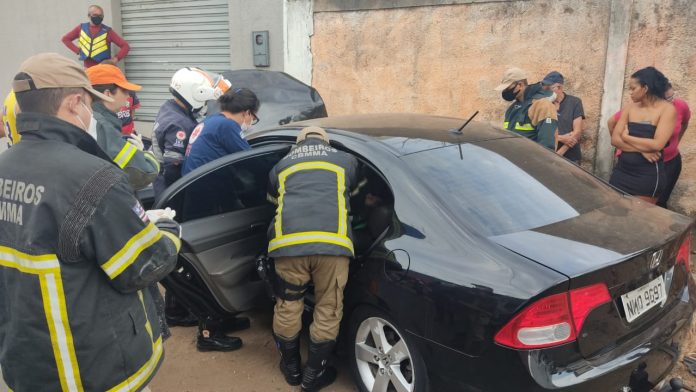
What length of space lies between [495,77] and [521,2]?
81 centimetres

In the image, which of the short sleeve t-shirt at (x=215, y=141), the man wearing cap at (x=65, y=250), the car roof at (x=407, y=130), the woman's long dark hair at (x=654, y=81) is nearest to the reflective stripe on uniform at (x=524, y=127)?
the woman's long dark hair at (x=654, y=81)

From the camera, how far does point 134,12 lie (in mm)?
9586

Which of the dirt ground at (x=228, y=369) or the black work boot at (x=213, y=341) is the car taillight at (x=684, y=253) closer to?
the dirt ground at (x=228, y=369)

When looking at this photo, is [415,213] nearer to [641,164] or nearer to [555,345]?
[555,345]

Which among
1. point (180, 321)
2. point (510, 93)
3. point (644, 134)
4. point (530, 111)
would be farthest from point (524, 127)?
point (180, 321)

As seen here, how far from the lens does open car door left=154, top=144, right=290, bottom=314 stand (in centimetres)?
323

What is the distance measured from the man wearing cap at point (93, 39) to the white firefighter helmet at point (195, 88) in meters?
5.11

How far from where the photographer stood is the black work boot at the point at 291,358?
314 cm

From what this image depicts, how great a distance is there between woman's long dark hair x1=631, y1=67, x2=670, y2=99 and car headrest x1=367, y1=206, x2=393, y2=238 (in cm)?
258

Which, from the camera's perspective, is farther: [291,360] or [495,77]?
[495,77]

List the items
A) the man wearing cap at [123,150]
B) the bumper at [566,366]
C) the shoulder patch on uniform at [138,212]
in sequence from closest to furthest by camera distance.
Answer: the shoulder patch on uniform at [138,212] < the bumper at [566,366] < the man wearing cap at [123,150]

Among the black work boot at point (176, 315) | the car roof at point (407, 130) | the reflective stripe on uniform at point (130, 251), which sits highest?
the car roof at point (407, 130)

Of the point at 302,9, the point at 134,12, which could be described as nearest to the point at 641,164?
the point at 302,9

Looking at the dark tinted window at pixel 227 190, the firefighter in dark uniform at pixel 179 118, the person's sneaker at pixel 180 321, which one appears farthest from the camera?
the firefighter in dark uniform at pixel 179 118
